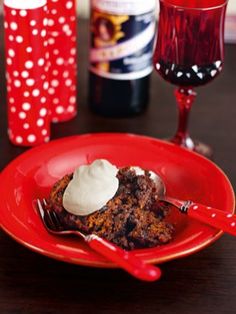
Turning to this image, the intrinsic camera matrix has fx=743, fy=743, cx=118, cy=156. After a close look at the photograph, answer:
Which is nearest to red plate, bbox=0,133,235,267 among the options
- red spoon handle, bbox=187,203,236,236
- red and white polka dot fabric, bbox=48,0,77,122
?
red spoon handle, bbox=187,203,236,236

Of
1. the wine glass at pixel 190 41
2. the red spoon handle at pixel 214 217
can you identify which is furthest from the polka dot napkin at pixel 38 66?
the red spoon handle at pixel 214 217

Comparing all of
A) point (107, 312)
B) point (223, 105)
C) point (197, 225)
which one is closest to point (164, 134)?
point (223, 105)

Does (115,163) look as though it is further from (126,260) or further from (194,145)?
(126,260)

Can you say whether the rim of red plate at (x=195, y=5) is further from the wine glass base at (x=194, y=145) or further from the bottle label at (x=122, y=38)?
the wine glass base at (x=194, y=145)

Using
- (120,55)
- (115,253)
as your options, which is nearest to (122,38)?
(120,55)

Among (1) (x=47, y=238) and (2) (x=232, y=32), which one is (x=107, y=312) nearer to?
(1) (x=47, y=238)

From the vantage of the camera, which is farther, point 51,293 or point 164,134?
point 164,134
